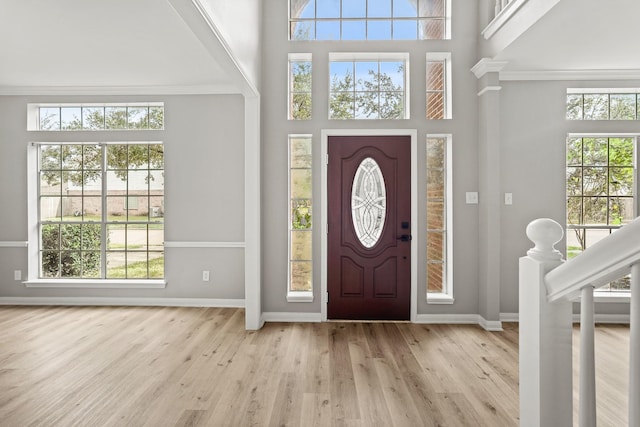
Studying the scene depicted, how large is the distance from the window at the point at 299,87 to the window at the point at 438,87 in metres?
1.39

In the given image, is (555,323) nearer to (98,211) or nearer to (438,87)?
(438,87)

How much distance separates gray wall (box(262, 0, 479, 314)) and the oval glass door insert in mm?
411

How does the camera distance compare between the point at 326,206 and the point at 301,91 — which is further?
the point at 301,91

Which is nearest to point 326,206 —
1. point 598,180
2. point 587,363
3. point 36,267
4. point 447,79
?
point 447,79

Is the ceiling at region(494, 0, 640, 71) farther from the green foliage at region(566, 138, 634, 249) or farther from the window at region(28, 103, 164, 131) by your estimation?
the window at region(28, 103, 164, 131)

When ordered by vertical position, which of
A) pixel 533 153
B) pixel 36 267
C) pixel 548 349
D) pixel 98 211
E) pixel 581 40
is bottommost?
pixel 36 267

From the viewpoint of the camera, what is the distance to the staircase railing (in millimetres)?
898

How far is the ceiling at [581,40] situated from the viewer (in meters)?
2.87

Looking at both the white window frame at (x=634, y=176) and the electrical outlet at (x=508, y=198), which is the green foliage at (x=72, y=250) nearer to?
the electrical outlet at (x=508, y=198)

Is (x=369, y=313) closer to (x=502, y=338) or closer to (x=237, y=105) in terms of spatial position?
(x=502, y=338)

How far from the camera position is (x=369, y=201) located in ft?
14.0

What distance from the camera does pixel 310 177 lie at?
4.30 metres

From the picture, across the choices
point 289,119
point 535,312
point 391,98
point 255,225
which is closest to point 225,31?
point 289,119

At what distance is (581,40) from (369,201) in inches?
96.7
